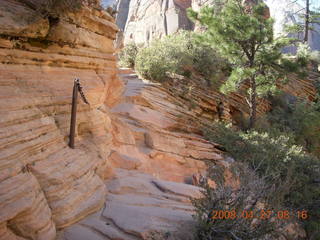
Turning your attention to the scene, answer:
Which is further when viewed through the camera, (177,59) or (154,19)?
(154,19)

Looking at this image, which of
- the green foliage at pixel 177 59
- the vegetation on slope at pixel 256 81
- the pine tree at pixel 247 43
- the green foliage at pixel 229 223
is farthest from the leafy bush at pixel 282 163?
the green foliage at pixel 177 59

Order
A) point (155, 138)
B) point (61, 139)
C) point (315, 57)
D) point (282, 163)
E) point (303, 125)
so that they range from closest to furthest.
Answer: point (61, 139)
point (155, 138)
point (282, 163)
point (303, 125)
point (315, 57)

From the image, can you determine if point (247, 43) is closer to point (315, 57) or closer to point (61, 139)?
point (61, 139)

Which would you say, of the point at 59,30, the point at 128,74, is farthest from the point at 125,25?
the point at 59,30

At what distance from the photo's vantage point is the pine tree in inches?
489

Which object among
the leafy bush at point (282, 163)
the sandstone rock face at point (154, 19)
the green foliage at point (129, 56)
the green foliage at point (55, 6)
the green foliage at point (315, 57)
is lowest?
the leafy bush at point (282, 163)

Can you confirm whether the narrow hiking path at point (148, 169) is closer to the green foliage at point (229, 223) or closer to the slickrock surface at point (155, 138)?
the slickrock surface at point (155, 138)

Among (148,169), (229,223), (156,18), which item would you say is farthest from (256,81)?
(156,18)

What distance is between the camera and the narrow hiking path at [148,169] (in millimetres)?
3924

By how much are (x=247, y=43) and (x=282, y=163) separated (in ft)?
20.1

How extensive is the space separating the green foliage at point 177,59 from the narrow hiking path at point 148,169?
857 mm

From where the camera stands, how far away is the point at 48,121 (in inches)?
182

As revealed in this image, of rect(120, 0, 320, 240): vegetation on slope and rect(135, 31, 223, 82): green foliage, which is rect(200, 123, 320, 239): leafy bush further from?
rect(135, 31, 223, 82): green foliage

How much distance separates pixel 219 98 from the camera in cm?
1447
